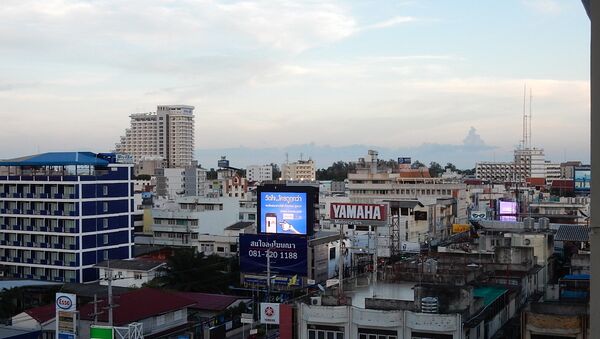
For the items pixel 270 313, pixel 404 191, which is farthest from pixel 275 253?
pixel 404 191

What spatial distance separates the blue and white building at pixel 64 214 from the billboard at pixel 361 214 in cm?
1928

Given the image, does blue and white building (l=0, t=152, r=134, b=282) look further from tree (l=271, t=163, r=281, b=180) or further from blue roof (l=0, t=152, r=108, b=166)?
tree (l=271, t=163, r=281, b=180)

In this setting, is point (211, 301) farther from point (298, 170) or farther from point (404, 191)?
point (298, 170)

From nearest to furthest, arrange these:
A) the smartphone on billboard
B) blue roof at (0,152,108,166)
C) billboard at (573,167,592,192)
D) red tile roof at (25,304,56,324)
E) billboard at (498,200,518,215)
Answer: red tile roof at (25,304,56,324), blue roof at (0,152,108,166), the smartphone on billboard, billboard at (498,200,518,215), billboard at (573,167,592,192)

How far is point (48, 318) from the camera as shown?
25953 millimetres

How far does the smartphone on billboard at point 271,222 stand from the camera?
1678 inches

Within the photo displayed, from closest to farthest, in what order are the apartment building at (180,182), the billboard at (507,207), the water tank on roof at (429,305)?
the water tank on roof at (429,305)
the billboard at (507,207)
the apartment building at (180,182)

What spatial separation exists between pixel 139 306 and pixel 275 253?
17222 millimetres

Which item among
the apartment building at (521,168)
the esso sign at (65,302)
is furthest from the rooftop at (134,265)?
the apartment building at (521,168)

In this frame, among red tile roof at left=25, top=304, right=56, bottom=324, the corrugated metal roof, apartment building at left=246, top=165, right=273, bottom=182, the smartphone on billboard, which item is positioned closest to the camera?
red tile roof at left=25, top=304, right=56, bottom=324

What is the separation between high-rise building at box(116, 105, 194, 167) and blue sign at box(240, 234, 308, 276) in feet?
415

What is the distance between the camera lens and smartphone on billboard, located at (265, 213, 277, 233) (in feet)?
140

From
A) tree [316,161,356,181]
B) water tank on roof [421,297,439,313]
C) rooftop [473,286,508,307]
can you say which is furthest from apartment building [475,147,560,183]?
water tank on roof [421,297,439,313]

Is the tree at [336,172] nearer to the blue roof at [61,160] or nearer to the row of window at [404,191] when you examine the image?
the row of window at [404,191]
